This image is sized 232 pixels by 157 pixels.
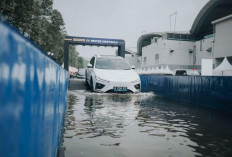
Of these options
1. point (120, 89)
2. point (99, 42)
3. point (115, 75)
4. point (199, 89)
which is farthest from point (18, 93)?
point (99, 42)

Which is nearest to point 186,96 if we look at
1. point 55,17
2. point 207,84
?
point 207,84

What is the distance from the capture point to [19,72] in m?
1.01

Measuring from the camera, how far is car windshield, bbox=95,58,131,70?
12414 mm

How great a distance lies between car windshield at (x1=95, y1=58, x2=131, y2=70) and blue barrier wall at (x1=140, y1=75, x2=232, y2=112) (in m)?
2.22

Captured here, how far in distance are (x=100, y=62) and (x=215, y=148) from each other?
9493 millimetres

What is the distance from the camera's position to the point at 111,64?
41.5ft

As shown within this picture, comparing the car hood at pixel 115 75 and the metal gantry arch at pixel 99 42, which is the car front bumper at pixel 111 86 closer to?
the car hood at pixel 115 75

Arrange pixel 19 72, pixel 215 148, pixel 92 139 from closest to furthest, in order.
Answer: pixel 19 72 < pixel 215 148 < pixel 92 139

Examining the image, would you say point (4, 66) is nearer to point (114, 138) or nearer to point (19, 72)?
point (19, 72)

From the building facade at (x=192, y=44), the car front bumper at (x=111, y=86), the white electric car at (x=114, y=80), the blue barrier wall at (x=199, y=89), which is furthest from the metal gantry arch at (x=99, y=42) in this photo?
the building facade at (x=192, y=44)

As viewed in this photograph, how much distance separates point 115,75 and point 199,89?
3.84 meters

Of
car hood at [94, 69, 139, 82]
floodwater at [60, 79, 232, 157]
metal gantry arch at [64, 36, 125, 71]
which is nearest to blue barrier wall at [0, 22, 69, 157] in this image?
floodwater at [60, 79, 232, 157]

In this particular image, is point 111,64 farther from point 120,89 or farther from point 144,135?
point 144,135

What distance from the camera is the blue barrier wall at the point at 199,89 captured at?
7.83m
